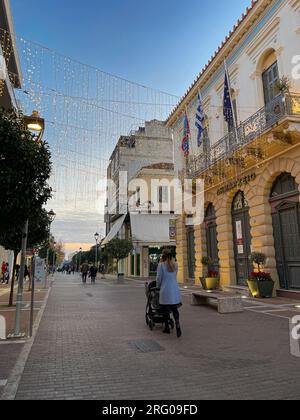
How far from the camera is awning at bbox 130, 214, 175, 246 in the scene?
110ft

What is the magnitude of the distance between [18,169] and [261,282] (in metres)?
9.91

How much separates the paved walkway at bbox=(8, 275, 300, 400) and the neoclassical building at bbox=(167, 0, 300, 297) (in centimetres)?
536

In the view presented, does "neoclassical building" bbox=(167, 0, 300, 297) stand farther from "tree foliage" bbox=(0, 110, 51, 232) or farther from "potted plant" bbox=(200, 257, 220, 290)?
"tree foliage" bbox=(0, 110, 51, 232)

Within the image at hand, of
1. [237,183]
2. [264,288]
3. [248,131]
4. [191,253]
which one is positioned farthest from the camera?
[191,253]

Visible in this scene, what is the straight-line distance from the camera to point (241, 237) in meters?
16.3

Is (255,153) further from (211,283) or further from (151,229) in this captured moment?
(151,229)

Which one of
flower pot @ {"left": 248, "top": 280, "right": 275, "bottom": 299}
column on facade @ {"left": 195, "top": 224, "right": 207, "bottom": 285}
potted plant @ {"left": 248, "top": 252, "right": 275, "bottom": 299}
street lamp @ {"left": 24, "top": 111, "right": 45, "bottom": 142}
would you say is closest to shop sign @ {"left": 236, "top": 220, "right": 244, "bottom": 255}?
potted plant @ {"left": 248, "top": 252, "right": 275, "bottom": 299}

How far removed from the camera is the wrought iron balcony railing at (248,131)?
38.5ft

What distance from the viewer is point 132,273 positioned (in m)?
40.2

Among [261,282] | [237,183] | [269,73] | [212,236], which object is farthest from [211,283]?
[269,73]
